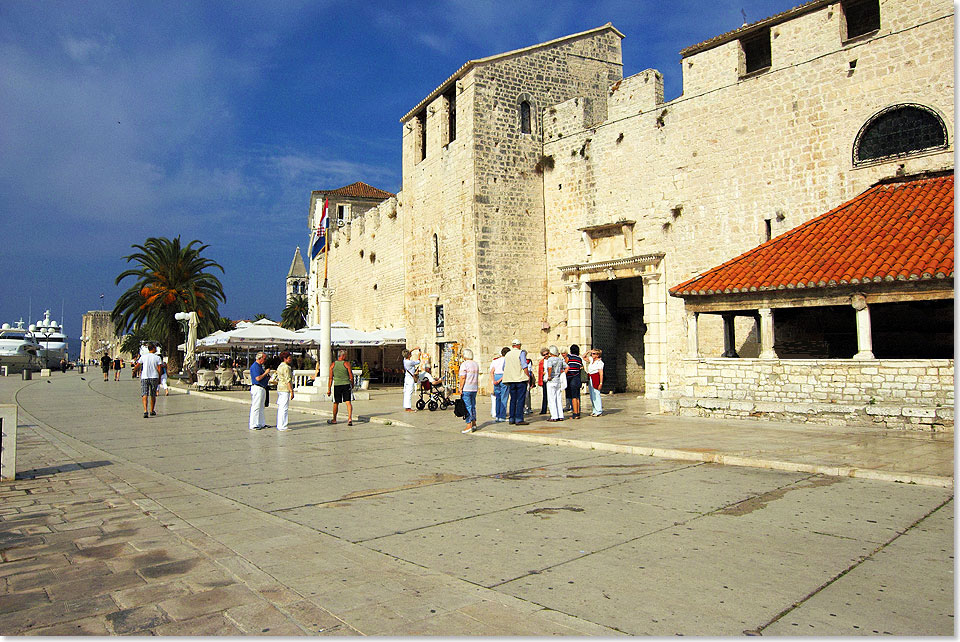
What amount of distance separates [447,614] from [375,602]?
17.4 inches

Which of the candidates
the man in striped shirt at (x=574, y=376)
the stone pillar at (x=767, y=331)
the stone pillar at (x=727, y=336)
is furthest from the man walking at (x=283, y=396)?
the stone pillar at (x=767, y=331)

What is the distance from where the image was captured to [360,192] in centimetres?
4916

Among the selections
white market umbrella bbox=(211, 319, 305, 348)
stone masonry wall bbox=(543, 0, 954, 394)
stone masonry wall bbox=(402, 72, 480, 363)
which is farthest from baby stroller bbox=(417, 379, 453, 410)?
white market umbrella bbox=(211, 319, 305, 348)

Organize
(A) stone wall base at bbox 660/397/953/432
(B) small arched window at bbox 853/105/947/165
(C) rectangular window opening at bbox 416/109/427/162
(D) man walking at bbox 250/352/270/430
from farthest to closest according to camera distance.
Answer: (C) rectangular window opening at bbox 416/109/427/162
(B) small arched window at bbox 853/105/947/165
(D) man walking at bbox 250/352/270/430
(A) stone wall base at bbox 660/397/953/432

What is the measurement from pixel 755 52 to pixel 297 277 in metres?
79.1

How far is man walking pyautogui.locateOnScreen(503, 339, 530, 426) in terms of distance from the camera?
42.1ft

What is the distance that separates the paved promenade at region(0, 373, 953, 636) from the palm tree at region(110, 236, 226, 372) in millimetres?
25986

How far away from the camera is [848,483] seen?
677 centimetres

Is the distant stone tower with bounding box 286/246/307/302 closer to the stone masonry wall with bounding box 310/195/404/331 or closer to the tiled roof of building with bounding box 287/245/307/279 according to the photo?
the tiled roof of building with bounding box 287/245/307/279

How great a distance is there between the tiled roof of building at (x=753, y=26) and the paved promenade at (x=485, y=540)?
11.2 metres

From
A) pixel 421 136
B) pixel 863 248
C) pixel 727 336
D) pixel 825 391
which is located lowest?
pixel 825 391

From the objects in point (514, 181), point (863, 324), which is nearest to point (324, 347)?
point (514, 181)

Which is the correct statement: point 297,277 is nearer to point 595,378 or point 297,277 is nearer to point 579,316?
point 579,316

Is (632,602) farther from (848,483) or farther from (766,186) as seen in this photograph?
(766,186)
